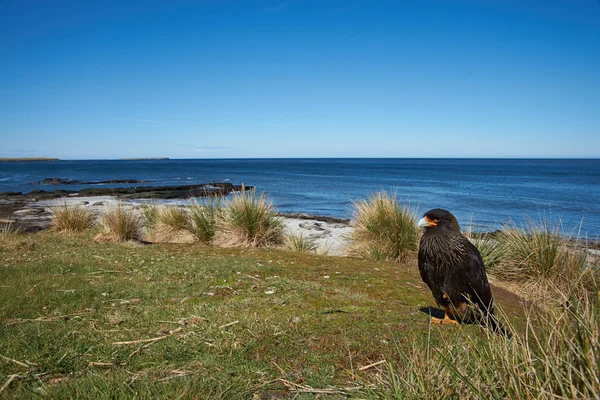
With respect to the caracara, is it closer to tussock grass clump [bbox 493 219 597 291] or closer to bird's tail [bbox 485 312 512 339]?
bird's tail [bbox 485 312 512 339]

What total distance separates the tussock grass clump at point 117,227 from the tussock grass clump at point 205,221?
5.16 feet

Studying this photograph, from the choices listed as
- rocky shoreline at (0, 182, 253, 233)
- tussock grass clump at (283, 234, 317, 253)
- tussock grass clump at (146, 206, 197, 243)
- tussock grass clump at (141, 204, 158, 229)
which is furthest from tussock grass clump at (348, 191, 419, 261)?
tussock grass clump at (141, 204, 158, 229)

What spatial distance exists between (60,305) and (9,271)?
2.06 m

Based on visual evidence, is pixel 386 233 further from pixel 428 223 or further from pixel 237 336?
pixel 237 336

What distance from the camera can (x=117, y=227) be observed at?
10016 millimetres

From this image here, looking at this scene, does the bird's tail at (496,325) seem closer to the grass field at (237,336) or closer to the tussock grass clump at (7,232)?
the grass field at (237,336)

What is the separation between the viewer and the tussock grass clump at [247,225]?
34.5 feet

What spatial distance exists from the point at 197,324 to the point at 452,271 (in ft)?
8.52

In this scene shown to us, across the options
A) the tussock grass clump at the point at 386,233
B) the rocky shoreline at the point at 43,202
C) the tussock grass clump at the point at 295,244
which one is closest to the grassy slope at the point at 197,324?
the tussock grass clump at the point at 386,233

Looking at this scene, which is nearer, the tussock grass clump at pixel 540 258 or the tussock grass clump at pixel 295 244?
the tussock grass clump at pixel 540 258

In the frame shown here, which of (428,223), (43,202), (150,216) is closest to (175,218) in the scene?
(150,216)

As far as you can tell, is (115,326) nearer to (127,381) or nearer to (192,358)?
(192,358)

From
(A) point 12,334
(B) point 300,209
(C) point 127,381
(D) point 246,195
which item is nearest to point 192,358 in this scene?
(C) point 127,381

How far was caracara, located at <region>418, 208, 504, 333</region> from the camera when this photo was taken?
13.4 ft
